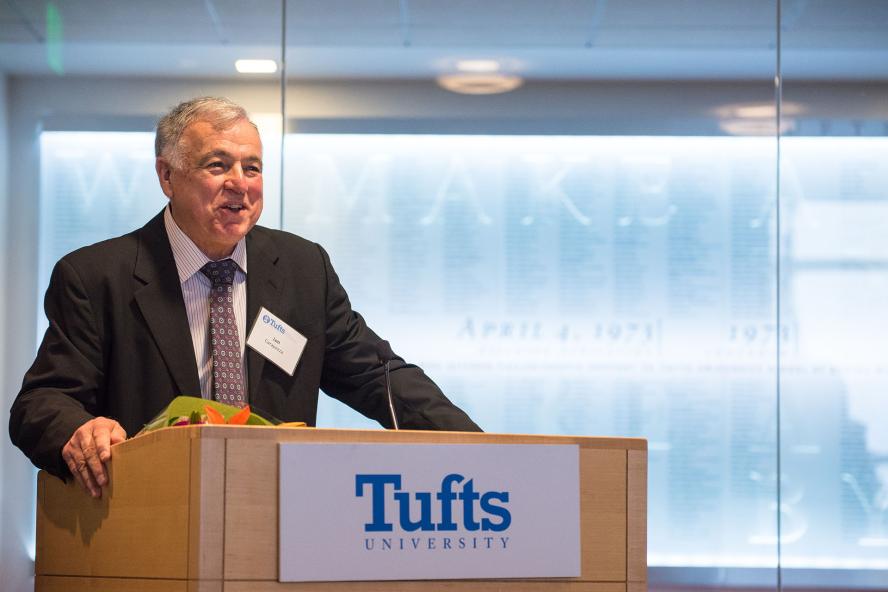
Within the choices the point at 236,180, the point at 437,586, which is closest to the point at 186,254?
the point at 236,180

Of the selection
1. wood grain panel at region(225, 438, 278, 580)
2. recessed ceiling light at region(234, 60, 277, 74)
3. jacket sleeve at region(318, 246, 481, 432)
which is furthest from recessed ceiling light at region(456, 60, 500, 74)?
wood grain panel at region(225, 438, 278, 580)

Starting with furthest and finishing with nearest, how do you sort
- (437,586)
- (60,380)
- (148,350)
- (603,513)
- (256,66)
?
1. (256,66)
2. (148,350)
3. (60,380)
4. (603,513)
5. (437,586)

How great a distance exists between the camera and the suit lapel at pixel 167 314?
2.21m

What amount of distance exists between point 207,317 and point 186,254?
157 millimetres

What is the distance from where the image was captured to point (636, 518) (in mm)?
1707

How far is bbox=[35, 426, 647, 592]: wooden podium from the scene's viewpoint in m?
1.49

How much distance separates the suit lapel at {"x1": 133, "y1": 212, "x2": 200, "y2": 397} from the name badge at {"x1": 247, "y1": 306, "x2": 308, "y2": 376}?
0.44 feet

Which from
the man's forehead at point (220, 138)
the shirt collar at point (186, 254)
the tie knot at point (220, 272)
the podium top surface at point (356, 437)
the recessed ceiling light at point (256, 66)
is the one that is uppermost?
the recessed ceiling light at point (256, 66)

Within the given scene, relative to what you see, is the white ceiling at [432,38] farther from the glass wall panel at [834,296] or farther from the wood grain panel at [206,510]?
the wood grain panel at [206,510]

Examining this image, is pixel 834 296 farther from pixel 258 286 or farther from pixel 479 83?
pixel 258 286

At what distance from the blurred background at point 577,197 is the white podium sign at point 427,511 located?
270 centimetres

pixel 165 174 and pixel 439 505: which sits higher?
pixel 165 174

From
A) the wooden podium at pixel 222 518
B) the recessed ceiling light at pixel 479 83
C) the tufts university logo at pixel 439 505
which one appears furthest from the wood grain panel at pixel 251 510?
the recessed ceiling light at pixel 479 83

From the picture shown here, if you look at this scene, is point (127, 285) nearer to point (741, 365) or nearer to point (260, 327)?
point (260, 327)
